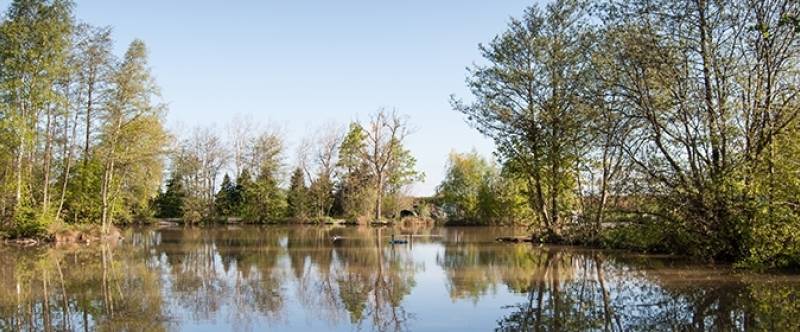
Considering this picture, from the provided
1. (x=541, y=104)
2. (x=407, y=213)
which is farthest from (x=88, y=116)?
(x=407, y=213)

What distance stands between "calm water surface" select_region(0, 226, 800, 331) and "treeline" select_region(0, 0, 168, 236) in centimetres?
1021

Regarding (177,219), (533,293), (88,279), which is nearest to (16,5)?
(88,279)

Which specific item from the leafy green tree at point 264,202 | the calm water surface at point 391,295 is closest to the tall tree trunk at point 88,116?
the calm water surface at point 391,295

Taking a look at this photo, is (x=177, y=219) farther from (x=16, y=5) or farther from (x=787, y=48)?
(x=787, y=48)

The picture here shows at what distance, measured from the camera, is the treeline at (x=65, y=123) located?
90.9 feet

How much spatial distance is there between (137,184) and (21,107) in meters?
11.7

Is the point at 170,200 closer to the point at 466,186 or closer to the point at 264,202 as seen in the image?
the point at 264,202

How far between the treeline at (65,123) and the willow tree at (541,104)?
17752mm

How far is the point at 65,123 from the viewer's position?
110ft

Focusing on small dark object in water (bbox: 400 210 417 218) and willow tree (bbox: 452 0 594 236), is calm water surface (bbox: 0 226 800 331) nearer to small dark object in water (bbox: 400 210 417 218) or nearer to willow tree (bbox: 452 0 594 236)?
willow tree (bbox: 452 0 594 236)

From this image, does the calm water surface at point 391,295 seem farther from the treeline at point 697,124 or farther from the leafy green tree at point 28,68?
the leafy green tree at point 28,68

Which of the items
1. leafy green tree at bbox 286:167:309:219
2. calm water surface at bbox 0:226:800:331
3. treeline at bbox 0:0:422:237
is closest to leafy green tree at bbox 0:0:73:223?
treeline at bbox 0:0:422:237

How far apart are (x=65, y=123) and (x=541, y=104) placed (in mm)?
24806

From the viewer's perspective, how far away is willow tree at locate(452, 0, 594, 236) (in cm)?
2583
